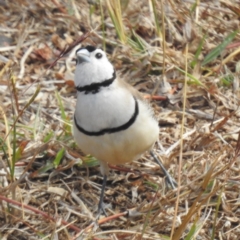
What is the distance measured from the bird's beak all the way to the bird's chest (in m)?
0.15

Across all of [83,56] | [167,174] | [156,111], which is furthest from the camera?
[156,111]

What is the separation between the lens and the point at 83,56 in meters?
3.11

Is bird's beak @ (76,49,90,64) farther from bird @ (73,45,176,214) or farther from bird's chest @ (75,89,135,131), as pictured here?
bird's chest @ (75,89,135,131)

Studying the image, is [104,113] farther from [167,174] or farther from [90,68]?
[167,174]

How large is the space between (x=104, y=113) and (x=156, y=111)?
1.01 meters

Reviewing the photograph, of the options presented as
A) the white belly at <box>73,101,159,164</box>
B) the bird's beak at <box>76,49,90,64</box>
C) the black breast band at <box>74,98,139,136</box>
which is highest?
the bird's beak at <box>76,49,90,64</box>

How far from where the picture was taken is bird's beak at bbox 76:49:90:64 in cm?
311

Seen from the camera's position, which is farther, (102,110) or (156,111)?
(156,111)

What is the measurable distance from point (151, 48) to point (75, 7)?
746mm

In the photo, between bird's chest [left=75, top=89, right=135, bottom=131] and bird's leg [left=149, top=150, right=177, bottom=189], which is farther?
bird's leg [left=149, top=150, right=177, bottom=189]

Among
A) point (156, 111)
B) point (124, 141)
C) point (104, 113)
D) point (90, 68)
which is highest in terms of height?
point (90, 68)

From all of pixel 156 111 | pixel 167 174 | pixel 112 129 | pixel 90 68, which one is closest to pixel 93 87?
pixel 90 68

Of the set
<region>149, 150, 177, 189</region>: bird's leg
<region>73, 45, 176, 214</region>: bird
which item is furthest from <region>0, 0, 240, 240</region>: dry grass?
<region>73, 45, 176, 214</region>: bird

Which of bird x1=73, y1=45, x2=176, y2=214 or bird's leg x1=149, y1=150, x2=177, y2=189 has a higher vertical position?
bird x1=73, y1=45, x2=176, y2=214
